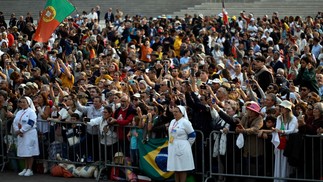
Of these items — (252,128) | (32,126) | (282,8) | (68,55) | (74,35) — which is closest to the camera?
(252,128)

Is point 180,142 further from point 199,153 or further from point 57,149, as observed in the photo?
point 57,149

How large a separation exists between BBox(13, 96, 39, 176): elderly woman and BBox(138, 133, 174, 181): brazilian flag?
2.21 metres

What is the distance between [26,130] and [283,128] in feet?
16.5

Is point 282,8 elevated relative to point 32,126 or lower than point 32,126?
elevated

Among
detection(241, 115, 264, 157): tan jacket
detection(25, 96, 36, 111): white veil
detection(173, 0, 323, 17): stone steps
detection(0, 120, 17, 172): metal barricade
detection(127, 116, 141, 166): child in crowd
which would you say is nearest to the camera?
detection(241, 115, 264, 157): tan jacket

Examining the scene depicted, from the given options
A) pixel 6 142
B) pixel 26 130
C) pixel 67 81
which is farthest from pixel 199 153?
pixel 67 81

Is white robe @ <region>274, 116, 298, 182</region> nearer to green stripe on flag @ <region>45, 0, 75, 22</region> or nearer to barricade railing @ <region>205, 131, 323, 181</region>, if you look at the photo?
barricade railing @ <region>205, 131, 323, 181</region>

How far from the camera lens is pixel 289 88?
1526 cm

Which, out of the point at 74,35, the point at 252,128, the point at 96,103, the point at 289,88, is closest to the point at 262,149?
the point at 252,128

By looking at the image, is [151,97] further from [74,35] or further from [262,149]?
[74,35]

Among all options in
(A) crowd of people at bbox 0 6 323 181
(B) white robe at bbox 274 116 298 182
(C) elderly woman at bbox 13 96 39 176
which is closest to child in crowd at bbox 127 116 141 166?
(A) crowd of people at bbox 0 6 323 181

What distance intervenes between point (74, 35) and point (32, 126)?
14.2 m

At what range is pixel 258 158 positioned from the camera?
42.7 feet

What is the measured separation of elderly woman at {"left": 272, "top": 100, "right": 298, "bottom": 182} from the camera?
12.6 m
